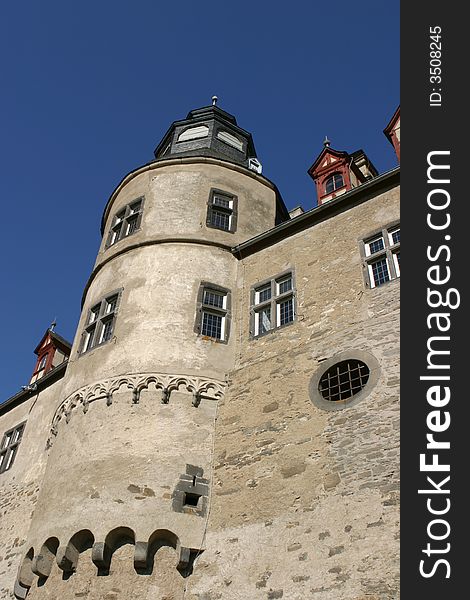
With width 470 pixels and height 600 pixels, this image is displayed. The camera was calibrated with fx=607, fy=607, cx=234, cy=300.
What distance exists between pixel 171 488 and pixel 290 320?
15.4 feet

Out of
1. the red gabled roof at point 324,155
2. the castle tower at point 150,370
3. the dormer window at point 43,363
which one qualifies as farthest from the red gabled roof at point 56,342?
the red gabled roof at point 324,155

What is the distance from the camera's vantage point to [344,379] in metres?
12.1

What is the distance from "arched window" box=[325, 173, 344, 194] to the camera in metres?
18.1

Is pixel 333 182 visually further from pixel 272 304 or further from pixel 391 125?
pixel 272 304

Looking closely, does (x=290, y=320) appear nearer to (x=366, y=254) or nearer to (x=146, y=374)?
(x=366, y=254)

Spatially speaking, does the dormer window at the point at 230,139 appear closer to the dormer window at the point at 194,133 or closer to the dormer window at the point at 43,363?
the dormer window at the point at 194,133

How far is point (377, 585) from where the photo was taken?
9023 millimetres

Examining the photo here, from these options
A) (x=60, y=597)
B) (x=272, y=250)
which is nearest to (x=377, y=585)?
(x=60, y=597)

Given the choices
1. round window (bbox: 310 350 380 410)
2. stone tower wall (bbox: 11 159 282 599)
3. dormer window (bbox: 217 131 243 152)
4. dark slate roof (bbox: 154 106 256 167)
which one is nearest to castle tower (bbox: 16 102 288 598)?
stone tower wall (bbox: 11 159 282 599)

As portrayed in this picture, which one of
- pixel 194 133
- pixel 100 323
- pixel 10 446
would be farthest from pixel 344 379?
pixel 194 133

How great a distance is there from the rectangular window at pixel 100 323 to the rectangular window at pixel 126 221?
238cm

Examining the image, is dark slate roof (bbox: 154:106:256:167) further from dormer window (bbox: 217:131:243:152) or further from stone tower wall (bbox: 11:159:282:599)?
stone tower wall (bbox: 11:159:282:599)

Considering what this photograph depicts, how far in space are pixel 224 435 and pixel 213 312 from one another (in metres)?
3.37

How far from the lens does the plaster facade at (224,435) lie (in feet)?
33.8
